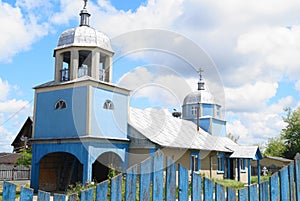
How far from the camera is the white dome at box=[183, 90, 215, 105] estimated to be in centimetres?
3174

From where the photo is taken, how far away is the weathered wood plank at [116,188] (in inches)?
137

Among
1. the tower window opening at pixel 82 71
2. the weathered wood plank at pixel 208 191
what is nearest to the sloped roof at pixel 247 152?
the tower window opening at pixel 82 71

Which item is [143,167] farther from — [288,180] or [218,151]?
[218,151]

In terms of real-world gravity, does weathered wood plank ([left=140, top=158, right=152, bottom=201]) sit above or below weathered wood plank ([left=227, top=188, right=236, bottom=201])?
above

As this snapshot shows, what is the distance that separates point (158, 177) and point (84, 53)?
50.0 feet

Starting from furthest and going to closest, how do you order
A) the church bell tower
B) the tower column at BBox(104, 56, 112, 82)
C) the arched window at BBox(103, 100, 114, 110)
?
the tower column at BBox(104, 56, 112, 82), the arched window at BBox(103, 100, 114, 110), the church bell tower

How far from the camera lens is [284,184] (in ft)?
14.3

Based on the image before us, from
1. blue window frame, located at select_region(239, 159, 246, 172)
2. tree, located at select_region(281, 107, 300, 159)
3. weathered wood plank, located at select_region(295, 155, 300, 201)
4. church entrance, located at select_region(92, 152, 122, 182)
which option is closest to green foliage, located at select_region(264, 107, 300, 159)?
tree, located at select_region(281, 107, 300, 159)

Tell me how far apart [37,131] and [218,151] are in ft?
42.3

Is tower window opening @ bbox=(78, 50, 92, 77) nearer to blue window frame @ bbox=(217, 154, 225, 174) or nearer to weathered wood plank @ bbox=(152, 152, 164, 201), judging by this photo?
blue window frame @ bbox=(217, 154, 225, 174)

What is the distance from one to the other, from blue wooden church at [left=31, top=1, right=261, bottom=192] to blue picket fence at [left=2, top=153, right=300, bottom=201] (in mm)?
11943

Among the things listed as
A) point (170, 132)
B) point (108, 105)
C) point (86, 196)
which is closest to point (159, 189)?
point (86, 196)

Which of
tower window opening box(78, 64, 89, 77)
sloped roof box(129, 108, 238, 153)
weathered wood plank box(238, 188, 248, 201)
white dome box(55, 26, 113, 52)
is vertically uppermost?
white dome box(55, 26, 113, 52)

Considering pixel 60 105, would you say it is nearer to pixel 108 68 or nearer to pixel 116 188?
pixel 108 68
